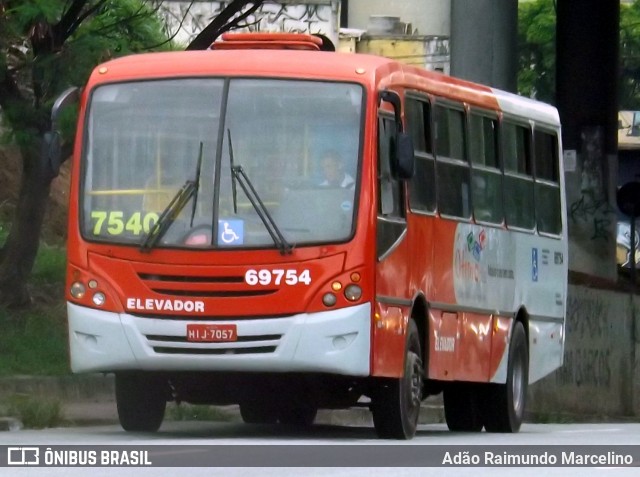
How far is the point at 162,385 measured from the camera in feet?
48.3

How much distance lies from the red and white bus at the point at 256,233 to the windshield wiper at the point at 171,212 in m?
0.01

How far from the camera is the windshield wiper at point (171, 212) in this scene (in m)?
13.9

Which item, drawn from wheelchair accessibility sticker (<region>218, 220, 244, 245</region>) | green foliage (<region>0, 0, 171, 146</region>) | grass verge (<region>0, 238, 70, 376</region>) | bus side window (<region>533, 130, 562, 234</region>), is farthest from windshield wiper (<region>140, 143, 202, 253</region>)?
grass verge (<region>0, 238, 70, 376</region>)

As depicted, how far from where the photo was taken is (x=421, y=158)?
15.3 meters

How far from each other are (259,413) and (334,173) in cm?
365

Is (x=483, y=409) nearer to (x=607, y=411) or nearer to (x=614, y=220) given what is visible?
(x=607, y=411)

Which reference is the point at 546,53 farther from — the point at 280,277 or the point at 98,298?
the point at 280,277

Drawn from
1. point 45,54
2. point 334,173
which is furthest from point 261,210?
point 45,54

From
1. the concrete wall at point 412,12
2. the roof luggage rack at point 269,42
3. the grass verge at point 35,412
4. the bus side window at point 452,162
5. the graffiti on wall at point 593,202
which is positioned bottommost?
the grass verge at point 35,412

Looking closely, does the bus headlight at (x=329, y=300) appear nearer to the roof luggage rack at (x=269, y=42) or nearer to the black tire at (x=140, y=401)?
the black tire at (x=140, y=401)

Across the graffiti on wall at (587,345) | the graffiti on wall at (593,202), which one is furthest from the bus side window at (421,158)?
the graffiti on wall at (593,202)

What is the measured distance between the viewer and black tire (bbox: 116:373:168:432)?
14680 millimetres

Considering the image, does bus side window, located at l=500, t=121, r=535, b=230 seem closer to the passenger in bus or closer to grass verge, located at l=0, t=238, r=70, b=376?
the passenger in bus

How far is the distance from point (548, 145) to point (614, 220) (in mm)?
13352
